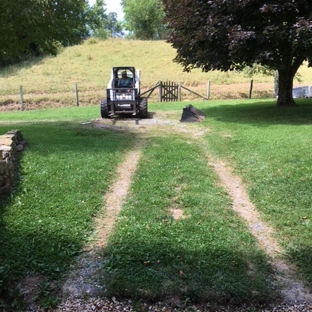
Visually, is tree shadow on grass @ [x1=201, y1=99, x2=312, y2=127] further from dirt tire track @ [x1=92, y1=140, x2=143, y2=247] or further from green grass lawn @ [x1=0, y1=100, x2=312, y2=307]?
dirt tire track @ [x1=92, y1=140, x2=143, y2=247]

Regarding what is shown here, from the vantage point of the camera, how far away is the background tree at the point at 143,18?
71.9 m

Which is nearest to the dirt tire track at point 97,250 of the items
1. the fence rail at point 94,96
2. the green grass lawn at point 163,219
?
the green grass lawn at point 163,219

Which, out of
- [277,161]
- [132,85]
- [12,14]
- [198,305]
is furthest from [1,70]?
[198,305]

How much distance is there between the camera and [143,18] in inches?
2867

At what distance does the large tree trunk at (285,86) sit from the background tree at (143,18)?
61.5 meters

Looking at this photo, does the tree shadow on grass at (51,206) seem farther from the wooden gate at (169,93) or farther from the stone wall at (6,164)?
the wooden gate at (169,93)

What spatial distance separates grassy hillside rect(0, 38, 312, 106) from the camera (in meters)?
26.8

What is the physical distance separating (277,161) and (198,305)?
4.50m

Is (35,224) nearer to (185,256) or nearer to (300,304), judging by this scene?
(185,256)

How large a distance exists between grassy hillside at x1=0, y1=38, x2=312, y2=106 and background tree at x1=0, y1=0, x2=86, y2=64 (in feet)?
43.6

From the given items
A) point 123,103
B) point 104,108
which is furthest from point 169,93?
point 104,108

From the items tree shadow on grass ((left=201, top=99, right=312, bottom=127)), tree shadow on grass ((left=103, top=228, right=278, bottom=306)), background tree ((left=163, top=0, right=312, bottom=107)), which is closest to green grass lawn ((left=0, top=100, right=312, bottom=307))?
tree shadow on grass ((left=103, top=228, right=278, bottom=306))

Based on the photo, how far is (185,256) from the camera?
383cm

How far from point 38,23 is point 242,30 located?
6.34 metres
